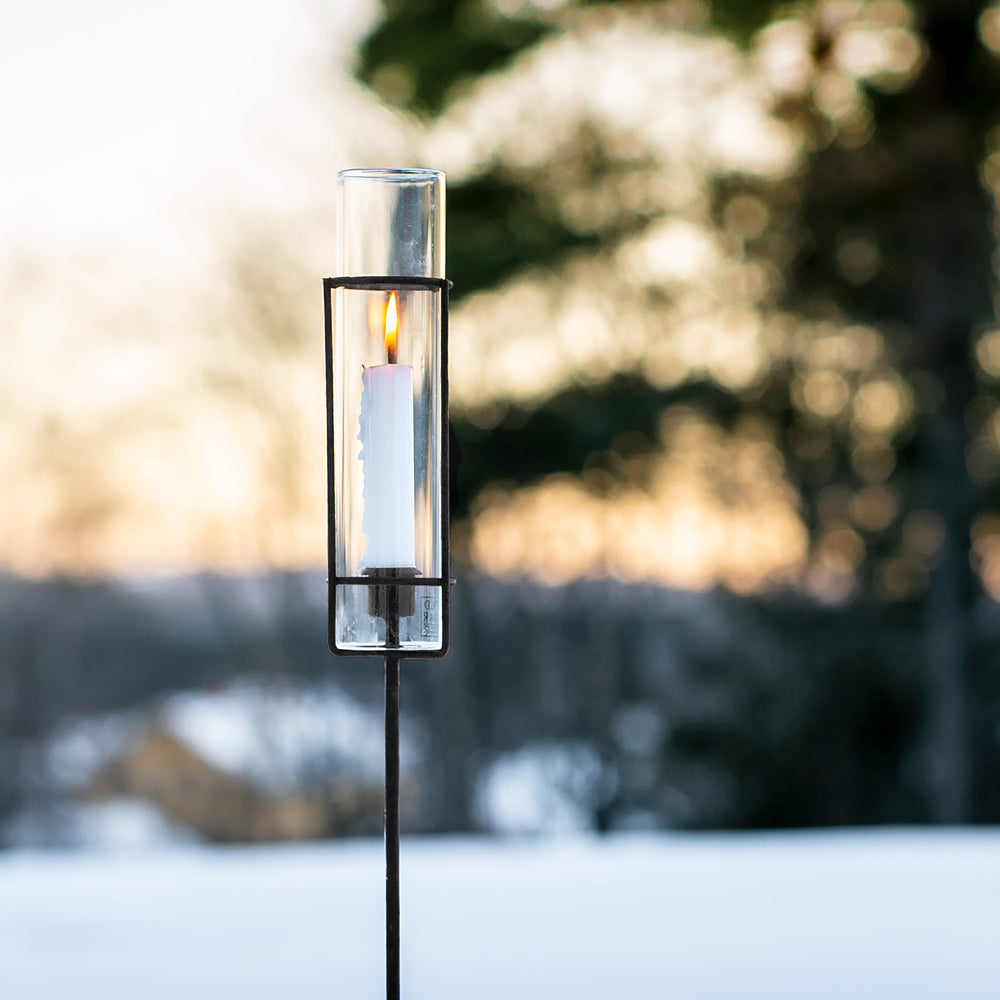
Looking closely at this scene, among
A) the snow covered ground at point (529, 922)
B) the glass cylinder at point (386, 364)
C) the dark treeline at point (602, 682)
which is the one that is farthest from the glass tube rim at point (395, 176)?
the dark treeline at point (602, 682)

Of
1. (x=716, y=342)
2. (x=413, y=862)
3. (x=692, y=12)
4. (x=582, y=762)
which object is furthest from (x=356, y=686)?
(x=413, y=862)

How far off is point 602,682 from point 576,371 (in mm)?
1669

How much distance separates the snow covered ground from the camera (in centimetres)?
103

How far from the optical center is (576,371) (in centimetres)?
578

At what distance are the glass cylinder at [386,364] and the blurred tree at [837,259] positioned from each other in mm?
4145

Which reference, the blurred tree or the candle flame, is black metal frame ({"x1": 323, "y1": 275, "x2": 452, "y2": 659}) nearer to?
the candle flame

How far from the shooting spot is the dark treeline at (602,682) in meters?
5.54

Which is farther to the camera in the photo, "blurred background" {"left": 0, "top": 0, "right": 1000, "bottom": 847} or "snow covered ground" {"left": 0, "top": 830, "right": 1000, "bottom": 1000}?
"blurred background" {"left": 0, "top": 0, "right": 1000, "bottom": 847}

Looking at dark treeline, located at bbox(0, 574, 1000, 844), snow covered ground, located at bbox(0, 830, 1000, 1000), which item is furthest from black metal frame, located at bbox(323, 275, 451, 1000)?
dark treeline, located at bbox(0, 574, 1000, 844)

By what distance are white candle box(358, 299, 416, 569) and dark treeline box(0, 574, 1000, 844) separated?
4834 mm

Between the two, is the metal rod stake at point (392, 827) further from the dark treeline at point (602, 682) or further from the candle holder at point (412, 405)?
the dark treeline at point (602, 682)

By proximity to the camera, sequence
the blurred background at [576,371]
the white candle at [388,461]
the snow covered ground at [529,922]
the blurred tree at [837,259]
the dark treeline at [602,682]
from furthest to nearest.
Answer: the dark treeline at [602,682]
the blurred background at [576,371]
the blurred tree at [837,259]
the snow covered ground at [529,922]
the white candle at [388,461]

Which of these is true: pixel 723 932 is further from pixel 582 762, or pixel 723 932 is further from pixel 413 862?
pixel 582 762

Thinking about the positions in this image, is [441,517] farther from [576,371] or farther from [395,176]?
[576,371]
